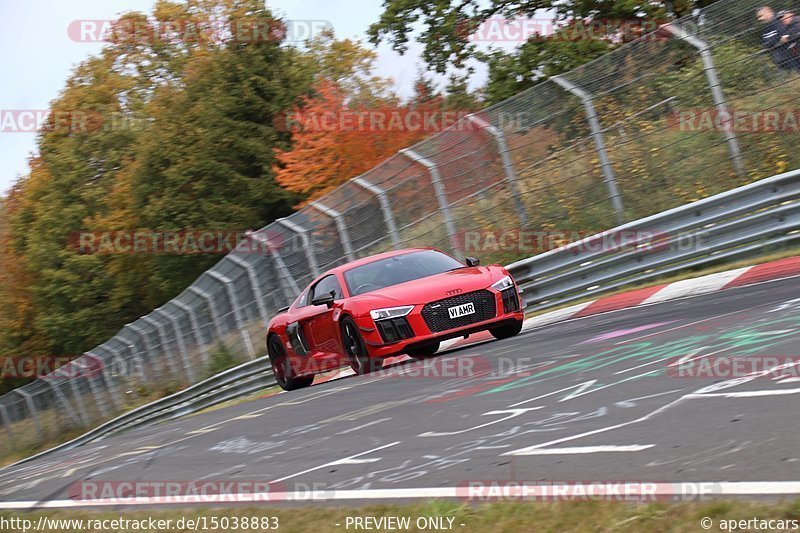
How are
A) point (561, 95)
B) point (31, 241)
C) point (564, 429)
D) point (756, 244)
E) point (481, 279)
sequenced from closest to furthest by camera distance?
point (564, 429) < point (481, 279) < point (756, 244) < point (561, 95) < point (31, 241)

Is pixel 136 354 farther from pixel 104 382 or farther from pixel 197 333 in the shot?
pixel 197 333

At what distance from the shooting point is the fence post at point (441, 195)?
Answer: 58.3 ft

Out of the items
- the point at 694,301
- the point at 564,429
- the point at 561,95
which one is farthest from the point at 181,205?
the point at 564,429

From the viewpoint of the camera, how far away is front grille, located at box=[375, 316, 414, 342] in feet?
41.5

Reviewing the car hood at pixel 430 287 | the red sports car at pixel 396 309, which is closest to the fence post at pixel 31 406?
the red sports car at pixel 396 309

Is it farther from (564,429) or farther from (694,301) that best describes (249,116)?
(564,429)

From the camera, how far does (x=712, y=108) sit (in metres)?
15.0

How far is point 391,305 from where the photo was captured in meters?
12.8

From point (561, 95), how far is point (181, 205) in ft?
123

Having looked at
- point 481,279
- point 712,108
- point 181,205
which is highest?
point 181,205

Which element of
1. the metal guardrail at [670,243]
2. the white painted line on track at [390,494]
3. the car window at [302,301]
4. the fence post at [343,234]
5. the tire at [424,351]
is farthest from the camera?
the fence post at [343,234]

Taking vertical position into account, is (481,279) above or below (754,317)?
above

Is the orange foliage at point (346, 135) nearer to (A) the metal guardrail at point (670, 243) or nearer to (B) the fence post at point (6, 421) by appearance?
(B) the fence post at point (6, 421)

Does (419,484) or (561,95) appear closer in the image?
(419,484)
